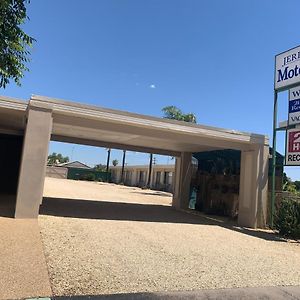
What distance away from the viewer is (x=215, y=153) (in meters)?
21.7

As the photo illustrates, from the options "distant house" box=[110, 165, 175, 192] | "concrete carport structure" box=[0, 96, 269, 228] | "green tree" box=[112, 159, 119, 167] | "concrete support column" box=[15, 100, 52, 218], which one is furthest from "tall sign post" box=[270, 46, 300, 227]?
"green tree" box=[112, 159, 119, 167]

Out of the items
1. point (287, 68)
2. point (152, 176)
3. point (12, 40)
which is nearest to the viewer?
point (12, 40)

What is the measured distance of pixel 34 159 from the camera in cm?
1291

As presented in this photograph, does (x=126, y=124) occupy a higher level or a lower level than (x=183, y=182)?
higher

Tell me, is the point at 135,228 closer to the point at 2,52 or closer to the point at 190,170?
the point at 2,52

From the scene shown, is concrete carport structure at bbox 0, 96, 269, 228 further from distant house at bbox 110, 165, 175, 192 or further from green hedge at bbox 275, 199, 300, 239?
distant house at bbox 110, 165, 175, 192

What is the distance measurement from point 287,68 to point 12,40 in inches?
494

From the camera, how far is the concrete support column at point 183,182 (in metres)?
22.8

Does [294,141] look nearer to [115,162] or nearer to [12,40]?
[12,40]

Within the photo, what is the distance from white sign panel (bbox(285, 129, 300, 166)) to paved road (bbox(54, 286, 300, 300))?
880 cm

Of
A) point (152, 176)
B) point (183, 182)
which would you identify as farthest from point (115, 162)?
point (183, 182)

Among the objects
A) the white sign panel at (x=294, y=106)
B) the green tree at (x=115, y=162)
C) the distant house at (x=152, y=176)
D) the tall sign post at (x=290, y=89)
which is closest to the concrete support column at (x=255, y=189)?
the tall sign post at (x=290, y=89)

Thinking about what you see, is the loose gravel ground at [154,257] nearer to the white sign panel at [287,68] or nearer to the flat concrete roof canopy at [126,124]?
the flat concrete roof canopy at [126,124]

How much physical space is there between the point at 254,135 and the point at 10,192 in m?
14.0
